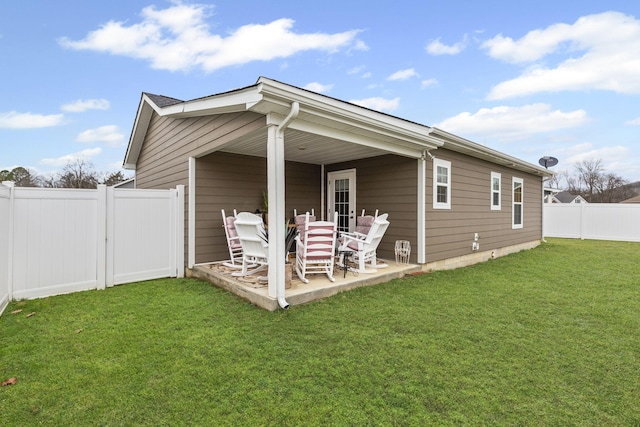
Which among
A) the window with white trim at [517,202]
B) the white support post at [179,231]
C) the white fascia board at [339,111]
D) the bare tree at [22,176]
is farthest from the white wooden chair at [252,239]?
the bare tree at [22,176]

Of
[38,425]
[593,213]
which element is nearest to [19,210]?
[38,425]

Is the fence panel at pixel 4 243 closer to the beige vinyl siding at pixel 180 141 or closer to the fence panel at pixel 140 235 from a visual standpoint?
the fence panel at pixel 140 235

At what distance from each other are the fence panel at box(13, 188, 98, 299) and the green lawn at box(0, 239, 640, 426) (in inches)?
13.1

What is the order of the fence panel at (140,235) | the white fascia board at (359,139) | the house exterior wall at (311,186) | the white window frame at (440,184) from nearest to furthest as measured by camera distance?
the white fascia board at (359,139) → the fence panel at (140,235) → the house exterior wall at (311,186) → the white window frame at (440,184)

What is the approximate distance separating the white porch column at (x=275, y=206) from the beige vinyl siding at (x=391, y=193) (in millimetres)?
3200

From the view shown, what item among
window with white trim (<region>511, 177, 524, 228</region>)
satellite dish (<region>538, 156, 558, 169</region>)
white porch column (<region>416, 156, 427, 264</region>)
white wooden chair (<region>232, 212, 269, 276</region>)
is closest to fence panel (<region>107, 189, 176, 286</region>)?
white wooden chair (<region>232, 212, 269, 276</region>)

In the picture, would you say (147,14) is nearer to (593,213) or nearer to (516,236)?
(516,236)

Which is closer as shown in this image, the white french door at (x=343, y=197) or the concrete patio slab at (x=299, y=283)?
the concrete patio slab at (x=299, y=283)

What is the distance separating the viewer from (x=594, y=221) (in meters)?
12.5

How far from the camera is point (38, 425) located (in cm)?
177

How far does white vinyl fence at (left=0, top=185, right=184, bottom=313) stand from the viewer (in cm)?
413

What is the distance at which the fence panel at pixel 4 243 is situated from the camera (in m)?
3.70

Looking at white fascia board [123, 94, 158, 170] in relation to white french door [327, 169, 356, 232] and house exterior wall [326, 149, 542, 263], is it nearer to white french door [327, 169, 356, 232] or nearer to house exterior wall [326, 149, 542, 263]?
white french door [327, 169, 356, 232]

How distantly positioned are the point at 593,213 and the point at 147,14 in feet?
54.6
